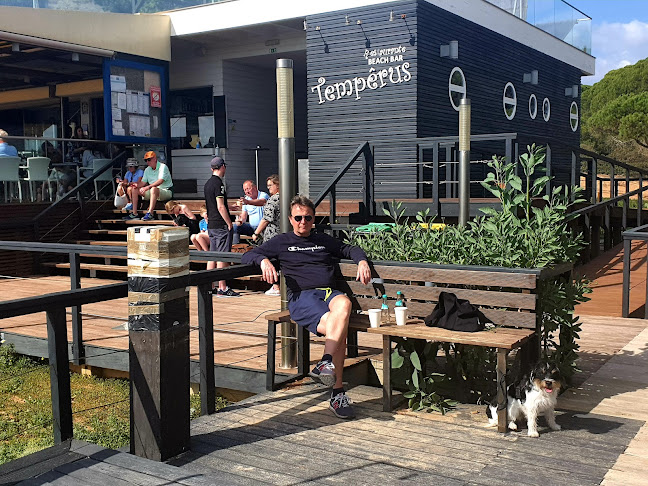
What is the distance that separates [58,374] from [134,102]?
37.6 feet

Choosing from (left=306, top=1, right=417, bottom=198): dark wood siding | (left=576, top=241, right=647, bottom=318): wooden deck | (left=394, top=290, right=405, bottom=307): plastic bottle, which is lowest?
(left=576, top=241, right=647, bottom=318): wooden deck

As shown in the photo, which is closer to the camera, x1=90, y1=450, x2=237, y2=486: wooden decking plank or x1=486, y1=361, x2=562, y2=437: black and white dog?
x1=90, y1=450, x2=237, y2=486: wooden decking plank

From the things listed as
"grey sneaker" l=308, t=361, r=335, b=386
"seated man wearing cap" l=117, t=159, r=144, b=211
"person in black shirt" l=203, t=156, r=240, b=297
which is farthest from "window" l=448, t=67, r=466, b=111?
"grey sneaker" l=308, t=361, r=335, b=386

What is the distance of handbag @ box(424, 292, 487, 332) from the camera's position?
4.30 metres

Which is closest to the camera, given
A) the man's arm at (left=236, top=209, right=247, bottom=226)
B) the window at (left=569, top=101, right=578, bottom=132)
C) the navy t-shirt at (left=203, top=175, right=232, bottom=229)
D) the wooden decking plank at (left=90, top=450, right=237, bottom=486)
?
the wooden decking plank at (left=90, top=450, right=237, bottom=486)

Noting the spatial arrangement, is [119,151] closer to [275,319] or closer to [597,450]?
[275,319]

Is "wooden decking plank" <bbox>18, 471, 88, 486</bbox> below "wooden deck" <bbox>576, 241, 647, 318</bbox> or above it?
above

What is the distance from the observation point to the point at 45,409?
6.27 metres

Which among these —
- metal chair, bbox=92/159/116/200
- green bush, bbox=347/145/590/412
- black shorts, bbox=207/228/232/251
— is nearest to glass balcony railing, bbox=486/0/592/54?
metal chair, bbox=92/159/116/200

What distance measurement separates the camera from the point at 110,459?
3.15m

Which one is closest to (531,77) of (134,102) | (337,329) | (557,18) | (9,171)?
(557,18)

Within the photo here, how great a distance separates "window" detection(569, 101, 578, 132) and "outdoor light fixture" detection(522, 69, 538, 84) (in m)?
3.72

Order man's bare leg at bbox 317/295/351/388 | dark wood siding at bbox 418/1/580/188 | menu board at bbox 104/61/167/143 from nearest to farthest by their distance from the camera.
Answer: man's bare leg at bbox 317/295/351/388
dark wood siding at bbox 418/1/580/188
menu board at bbox 104/61/167/143

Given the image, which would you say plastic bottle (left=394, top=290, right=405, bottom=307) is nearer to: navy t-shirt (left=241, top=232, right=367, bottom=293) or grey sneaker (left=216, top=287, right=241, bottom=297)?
navy t-shirt (left=241, top=232, right=367, bottom=293)
